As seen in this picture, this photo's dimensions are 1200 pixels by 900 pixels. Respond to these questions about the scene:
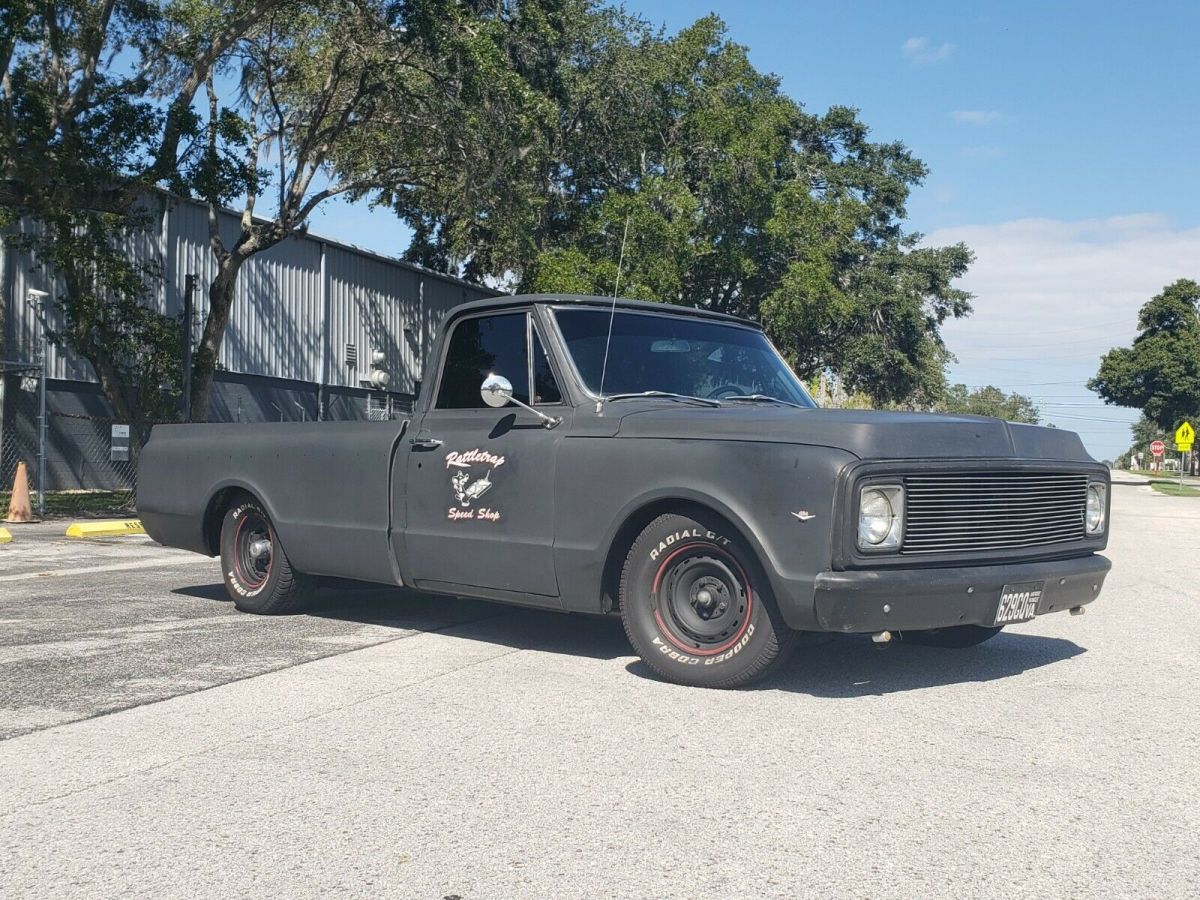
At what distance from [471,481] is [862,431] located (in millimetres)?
2302

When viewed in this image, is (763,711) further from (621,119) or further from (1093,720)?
(621,119)

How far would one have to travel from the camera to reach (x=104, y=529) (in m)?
16.1

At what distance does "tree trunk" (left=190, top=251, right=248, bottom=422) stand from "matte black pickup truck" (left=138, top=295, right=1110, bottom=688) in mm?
14954

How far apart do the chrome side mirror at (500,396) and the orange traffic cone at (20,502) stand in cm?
1318

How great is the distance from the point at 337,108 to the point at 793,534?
19989mm

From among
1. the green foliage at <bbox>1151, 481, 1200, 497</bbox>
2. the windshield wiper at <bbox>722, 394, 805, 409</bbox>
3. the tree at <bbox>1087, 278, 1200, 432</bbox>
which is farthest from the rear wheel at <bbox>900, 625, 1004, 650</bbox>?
the tree at <bbox>1087, 278, 1200, 432</bbox>

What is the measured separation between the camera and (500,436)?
6629mm

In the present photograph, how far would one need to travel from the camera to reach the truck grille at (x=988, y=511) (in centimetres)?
544

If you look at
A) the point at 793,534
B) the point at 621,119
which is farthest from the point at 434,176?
the point at 793,534

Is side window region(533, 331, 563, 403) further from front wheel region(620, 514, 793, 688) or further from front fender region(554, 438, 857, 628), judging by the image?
front wheel region(620, 514, 793, 688)

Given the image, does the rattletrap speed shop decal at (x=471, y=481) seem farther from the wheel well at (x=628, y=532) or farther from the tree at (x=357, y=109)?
the tree at (x=357, y=109)

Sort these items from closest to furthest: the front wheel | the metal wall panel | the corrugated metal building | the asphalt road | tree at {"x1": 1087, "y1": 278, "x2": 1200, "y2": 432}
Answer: the asphalt road
the front wheel
the corrugated metal building
the metal wall panel
tree at {"x1": 1087, "y1": 278, "x2": 1200, "y2": 432}

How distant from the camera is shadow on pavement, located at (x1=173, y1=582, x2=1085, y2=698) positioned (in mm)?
6035

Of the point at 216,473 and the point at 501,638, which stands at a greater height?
the point at 216,473
